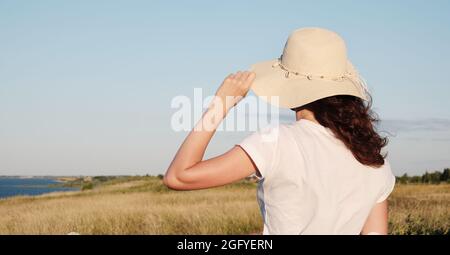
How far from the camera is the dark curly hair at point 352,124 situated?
114 inches

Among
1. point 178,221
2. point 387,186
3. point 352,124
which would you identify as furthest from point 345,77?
point 178,221

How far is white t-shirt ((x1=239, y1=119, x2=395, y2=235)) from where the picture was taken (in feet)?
8.82

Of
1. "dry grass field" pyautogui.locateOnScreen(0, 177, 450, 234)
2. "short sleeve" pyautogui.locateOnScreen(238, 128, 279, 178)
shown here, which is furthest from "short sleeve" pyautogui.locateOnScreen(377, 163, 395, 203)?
"dry grass field" pyautogui.locateOnScreen(0, 177, 450, 234)

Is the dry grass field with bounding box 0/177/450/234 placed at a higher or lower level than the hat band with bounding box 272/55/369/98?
lower

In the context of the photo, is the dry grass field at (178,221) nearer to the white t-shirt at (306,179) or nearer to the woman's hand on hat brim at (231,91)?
the white t-shirt at (306,179)

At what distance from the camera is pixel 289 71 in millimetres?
3096

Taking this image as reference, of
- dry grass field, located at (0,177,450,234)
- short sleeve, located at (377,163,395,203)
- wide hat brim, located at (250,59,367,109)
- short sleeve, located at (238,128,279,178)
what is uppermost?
wide hat brim, located at (250,59,367,109)

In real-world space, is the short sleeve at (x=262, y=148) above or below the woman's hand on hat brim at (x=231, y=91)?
below

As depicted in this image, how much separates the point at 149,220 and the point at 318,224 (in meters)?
10.2

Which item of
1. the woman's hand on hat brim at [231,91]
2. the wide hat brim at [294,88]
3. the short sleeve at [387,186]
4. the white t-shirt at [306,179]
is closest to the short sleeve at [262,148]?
the white t-shirt at [306,179]

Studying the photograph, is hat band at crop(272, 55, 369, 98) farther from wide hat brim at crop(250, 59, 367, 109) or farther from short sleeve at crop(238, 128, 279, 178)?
short sleeve at crop(238, 128, 279, 178)

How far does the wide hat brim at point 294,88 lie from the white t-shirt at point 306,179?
137 mm
